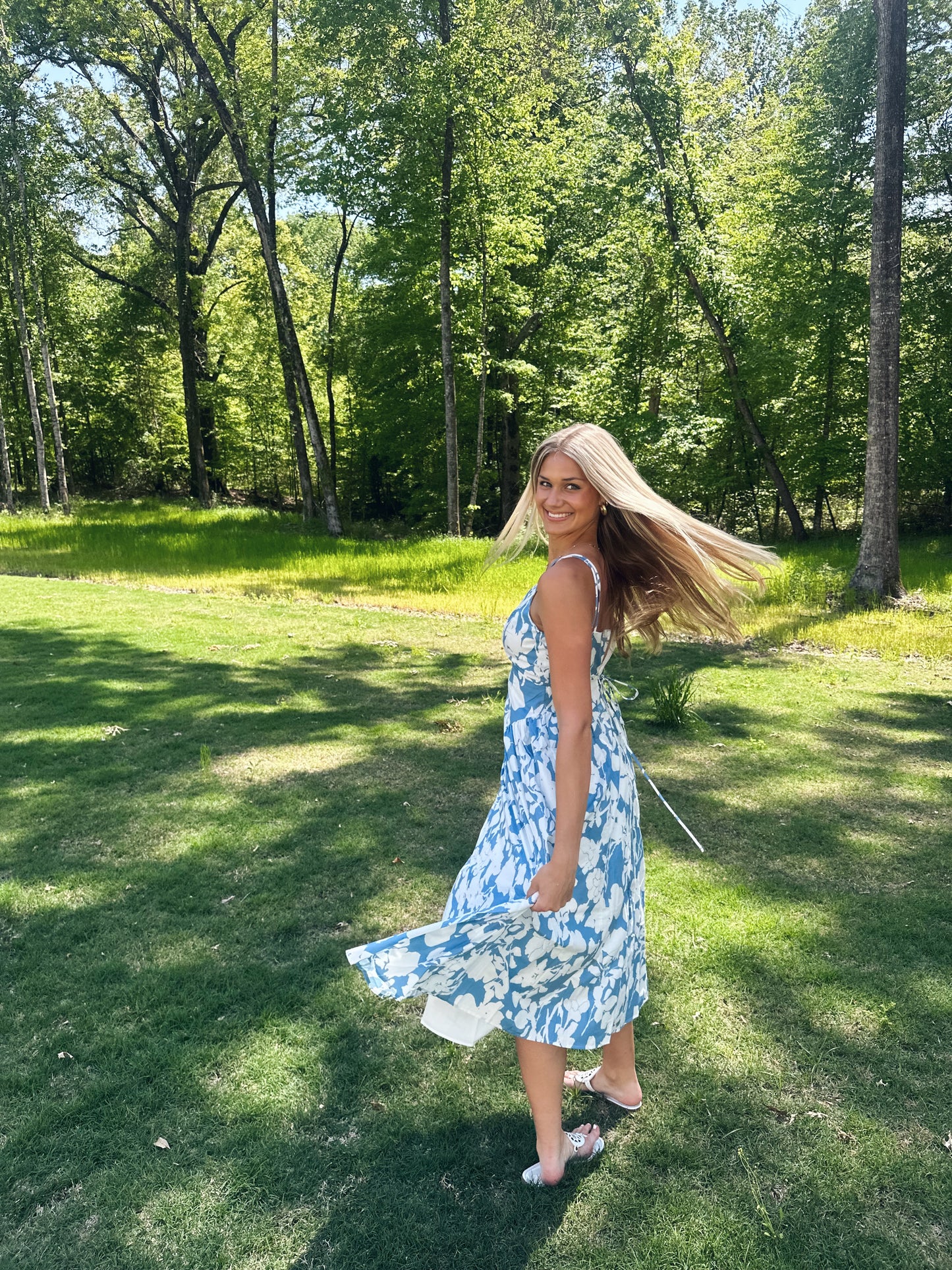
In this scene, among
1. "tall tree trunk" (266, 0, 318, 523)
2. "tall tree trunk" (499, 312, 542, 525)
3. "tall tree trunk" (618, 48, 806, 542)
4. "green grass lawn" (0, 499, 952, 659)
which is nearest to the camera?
"green grass lawn" (0, 499, 952, 659)

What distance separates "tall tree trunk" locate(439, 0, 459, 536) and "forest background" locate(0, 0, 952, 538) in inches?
3.5

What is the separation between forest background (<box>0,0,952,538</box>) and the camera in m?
18.3

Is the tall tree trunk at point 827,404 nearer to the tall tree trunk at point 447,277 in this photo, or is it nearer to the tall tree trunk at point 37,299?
the tall tree trunk at point 447,277

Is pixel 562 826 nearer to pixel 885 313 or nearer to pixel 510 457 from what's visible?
pixel 885 313

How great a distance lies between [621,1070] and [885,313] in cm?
Result: 1168

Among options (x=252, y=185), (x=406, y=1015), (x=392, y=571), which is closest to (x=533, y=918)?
(x=406, y=1015)

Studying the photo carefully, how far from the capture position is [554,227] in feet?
75.8

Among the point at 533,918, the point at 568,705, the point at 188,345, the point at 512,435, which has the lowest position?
the point at 533,918

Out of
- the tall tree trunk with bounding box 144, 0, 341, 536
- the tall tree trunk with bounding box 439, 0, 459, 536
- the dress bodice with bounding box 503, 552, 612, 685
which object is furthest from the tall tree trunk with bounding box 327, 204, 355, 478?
the dress bodice with bounding box 503, 552, 612, 685

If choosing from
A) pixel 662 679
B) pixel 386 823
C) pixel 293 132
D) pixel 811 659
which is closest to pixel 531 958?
pixel 386 823

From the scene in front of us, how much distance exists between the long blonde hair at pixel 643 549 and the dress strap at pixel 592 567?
4.2 inches

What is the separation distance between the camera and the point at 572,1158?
8.88 ft

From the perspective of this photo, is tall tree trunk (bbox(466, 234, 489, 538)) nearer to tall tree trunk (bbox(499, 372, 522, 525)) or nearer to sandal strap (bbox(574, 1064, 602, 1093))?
tall tree trunk (bbox(499, 372, 522, 525))

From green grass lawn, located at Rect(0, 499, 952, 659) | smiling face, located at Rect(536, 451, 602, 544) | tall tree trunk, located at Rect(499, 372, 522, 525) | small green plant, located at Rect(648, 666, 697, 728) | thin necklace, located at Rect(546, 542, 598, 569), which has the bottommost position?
small green plant, located at Rect(648, 666, 697, 728)
